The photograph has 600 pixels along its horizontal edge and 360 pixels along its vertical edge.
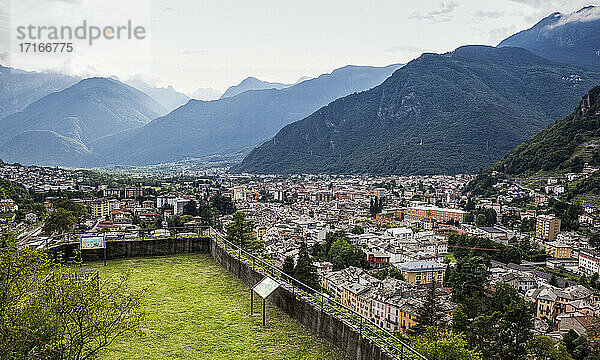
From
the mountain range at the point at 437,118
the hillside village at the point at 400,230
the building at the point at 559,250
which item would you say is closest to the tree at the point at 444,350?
the hillside village at the point at 400,230

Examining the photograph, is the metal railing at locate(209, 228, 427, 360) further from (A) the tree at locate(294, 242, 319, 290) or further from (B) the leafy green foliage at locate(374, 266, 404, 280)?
(B) the leafy green foliage at locate(374, 266, 404, 280)

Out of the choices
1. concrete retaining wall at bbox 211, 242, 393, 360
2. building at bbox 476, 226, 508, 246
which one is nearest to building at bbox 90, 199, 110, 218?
building at bbox 476, 226, 508, 246

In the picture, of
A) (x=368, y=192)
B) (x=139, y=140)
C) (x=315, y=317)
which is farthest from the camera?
(x=139, y=140)

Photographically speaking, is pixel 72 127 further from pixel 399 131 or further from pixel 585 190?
pixel 585 190

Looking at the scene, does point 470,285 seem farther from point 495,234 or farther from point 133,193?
point 133,193

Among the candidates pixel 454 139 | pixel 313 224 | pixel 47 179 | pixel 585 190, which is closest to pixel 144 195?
pixel 47 179

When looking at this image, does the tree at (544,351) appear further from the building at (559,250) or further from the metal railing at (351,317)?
the building at (559,250)

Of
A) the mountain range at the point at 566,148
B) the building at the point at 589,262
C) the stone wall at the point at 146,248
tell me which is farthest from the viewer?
the mountain range at the point at 566,148

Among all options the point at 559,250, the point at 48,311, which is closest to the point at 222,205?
the point at 559,250
